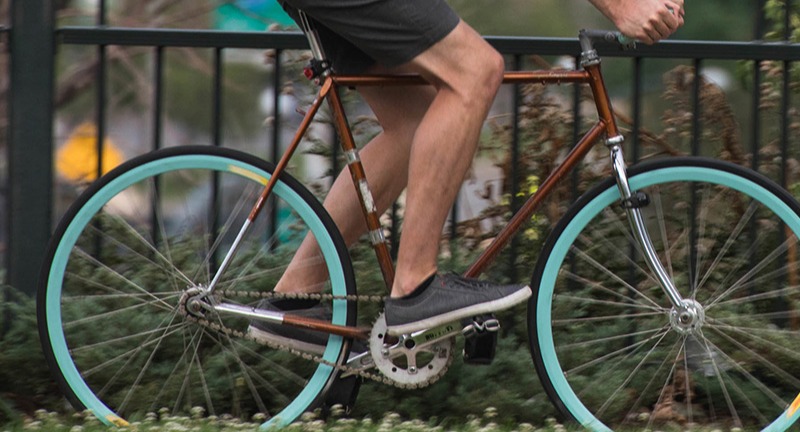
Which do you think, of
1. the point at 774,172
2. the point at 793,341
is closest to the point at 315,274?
the point at 793,341

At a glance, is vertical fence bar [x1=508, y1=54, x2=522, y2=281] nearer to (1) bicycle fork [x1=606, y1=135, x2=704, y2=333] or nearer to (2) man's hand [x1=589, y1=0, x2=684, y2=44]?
(1) bicycle fork [x1=606, y1=135, x2=704, y2=333]

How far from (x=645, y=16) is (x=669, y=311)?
0.86 meters

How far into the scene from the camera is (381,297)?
Result: 3852 millimetres

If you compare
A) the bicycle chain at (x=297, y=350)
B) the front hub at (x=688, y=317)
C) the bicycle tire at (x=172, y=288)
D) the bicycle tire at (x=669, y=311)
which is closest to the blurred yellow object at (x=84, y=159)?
the bicycle tire at (x=172, y=288)

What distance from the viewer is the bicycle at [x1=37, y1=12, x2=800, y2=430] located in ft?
12.3

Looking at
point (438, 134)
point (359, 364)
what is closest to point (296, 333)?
point (359, 364)

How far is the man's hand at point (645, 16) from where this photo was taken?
11.6 ft

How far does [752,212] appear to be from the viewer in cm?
398

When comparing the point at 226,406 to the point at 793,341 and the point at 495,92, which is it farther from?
the point at 793,341

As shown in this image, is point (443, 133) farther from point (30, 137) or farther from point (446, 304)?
point (30, 137)

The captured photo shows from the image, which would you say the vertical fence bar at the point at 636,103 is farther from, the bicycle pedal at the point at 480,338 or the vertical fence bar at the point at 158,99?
the vertical fence bar at the point at 158,99

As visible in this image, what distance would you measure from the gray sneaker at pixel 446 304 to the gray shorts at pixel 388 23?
→ 0.65 metres

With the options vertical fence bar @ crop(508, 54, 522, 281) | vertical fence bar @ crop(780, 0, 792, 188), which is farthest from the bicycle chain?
vertical fence bar @ crop(780, 0, 792, 188)

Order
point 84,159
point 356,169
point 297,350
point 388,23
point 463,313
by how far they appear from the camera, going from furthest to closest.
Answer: point 84,159
point 297,350
point 356,169
point 463,313
point 388,23
